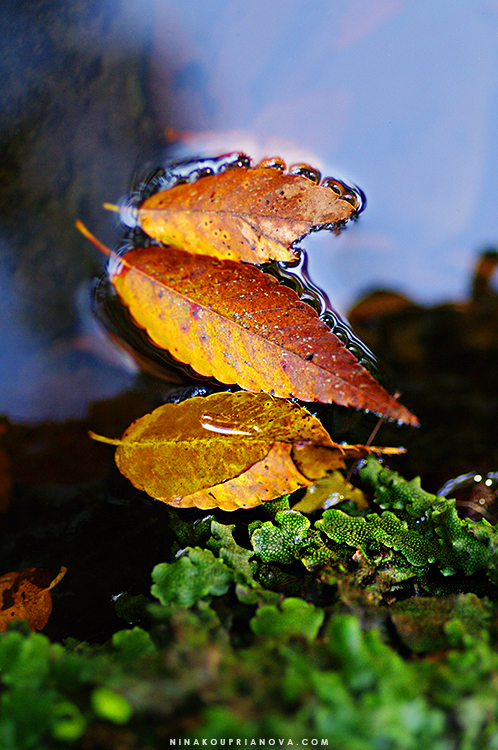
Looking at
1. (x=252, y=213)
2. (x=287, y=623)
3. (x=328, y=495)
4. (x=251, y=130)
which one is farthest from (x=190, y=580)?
(x=251, y=130)

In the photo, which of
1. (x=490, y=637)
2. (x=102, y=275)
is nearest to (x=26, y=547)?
(x=102, y=275)

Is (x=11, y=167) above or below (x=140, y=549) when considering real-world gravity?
above

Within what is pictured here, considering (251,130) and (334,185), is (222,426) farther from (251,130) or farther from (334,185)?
(251,130)

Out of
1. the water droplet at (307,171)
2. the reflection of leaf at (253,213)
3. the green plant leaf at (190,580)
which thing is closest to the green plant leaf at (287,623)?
the green plant leaf at (190,580)

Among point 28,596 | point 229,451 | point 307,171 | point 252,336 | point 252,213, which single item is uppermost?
point 307,171

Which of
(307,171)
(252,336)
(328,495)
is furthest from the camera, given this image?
(307,171)

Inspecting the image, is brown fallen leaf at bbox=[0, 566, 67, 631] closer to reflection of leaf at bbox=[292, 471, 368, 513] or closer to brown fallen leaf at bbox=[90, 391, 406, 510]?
brown fallen leaf at bbox=[90, 391, 406, 510]

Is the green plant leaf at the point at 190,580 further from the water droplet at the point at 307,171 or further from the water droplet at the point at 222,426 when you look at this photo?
the water droplet at the point at 307,171

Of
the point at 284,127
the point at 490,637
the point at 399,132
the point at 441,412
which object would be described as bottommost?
the point at 490,637

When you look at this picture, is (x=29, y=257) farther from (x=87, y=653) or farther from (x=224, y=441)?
(x=87, y=653)
